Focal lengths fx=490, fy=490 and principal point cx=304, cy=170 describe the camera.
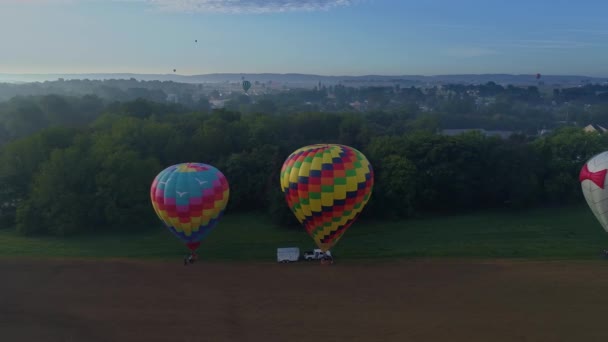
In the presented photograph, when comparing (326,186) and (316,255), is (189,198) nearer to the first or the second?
(326,186)

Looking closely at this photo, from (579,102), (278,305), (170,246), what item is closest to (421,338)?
(278,305)

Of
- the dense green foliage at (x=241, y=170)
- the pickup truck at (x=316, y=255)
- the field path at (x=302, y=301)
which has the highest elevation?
the dense green foliage at (x=241, y=170)

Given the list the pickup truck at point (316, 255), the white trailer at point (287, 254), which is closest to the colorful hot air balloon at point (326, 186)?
the pickup truck at point (316, 255)

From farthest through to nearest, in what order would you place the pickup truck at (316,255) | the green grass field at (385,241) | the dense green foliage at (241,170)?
1. the dense green foliage at (241,170)
2. the green grass field at (385,241)
3. the pickup truck at (316,255)

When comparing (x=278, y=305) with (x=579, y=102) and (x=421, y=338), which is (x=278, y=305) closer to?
(x=421, y=338)

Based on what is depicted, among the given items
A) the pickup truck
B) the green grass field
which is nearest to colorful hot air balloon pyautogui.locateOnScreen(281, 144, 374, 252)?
the pickup truck

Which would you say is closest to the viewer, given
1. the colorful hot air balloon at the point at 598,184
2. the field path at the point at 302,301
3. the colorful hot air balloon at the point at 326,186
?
the field path at the point at 302,301

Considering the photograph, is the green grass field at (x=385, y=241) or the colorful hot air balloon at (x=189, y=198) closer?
the colorful hot air balloon at (x=189, y=198)

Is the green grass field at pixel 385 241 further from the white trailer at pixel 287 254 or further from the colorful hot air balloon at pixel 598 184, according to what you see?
the colorful hot air balloon at pixel 598 184
